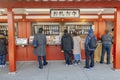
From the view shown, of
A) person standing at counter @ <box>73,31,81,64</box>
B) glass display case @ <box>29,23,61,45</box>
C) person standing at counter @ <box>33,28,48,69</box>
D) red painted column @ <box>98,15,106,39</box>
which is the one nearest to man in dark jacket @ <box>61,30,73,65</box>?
person standing at counter @ <box>73,31,81,64</box>

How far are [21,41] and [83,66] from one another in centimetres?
346

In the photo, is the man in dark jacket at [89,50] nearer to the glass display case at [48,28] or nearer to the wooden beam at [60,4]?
the wooden beam at [60,4]

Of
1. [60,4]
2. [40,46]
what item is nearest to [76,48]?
[40,46]

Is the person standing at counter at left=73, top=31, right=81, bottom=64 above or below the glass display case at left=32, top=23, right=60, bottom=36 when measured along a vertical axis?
below

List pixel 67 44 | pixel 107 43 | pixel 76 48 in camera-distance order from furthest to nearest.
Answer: pixel 76 48
pixel 107 43
pixel 67 44

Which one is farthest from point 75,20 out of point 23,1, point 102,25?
point 23,1

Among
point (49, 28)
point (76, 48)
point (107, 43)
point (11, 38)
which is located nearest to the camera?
point (11, 38)

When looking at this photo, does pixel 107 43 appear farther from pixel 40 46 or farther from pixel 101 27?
pixel 40 46

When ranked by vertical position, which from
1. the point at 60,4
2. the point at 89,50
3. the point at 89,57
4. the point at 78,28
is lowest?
the point at 89,57

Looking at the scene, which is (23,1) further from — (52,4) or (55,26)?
(55,26)

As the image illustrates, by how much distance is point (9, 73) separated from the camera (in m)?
9.11

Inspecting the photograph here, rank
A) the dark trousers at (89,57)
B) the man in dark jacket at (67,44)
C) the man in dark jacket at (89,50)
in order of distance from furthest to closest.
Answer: the man in dark jacket at (67,44)
the dark trousers at (89,57)
the man in dark jacket at (89,50)

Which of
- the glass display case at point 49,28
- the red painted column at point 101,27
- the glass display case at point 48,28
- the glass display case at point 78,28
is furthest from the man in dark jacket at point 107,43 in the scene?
the glass display case at point 48,28

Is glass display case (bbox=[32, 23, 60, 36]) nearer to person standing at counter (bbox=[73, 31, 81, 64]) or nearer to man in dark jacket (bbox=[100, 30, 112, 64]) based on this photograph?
person standing at counter (bbox=[73, 31, 81, 64])
